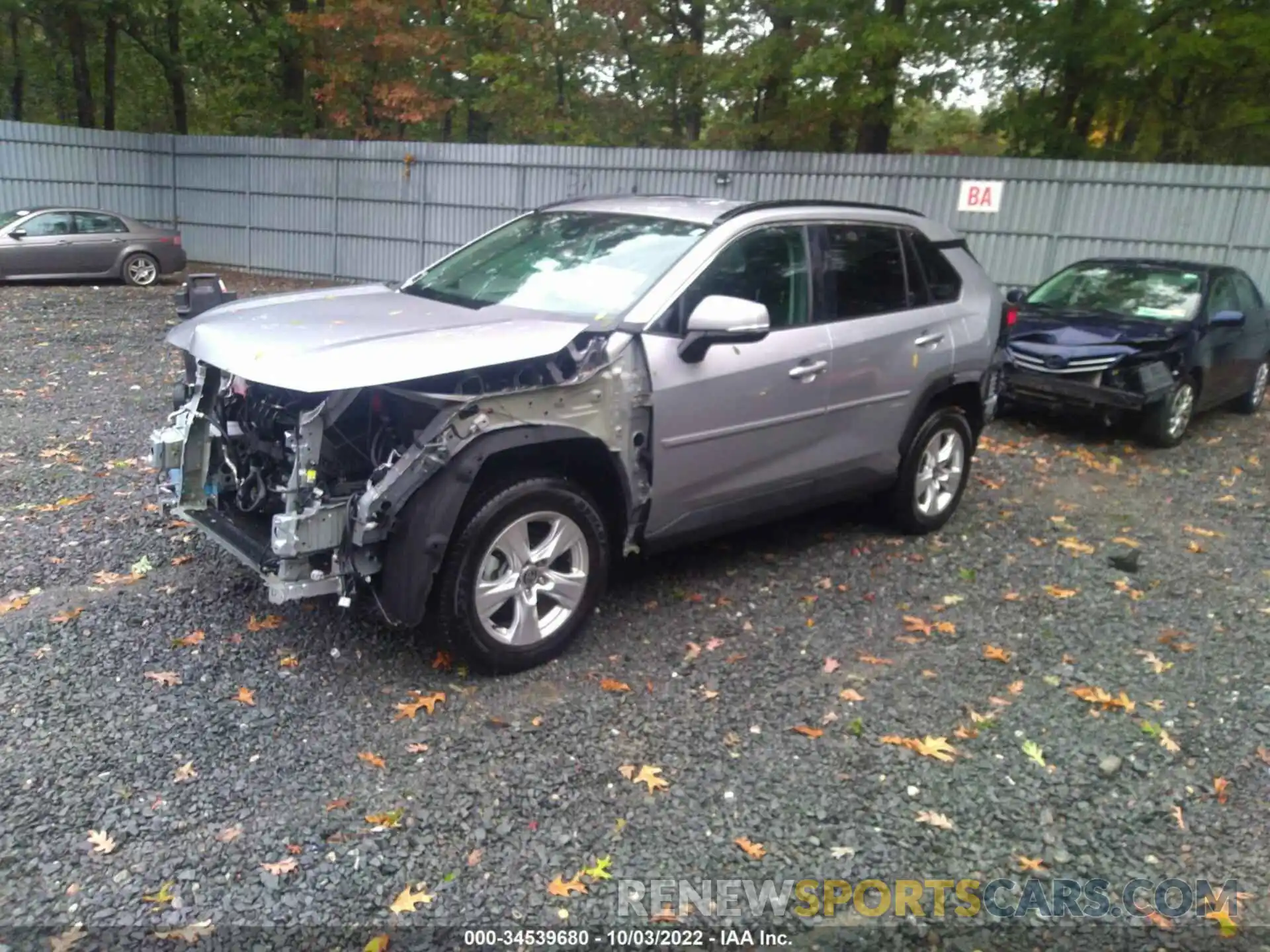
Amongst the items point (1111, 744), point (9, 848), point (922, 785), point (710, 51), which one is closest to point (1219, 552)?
point (1111, 744)

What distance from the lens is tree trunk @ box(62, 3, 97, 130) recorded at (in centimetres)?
2422

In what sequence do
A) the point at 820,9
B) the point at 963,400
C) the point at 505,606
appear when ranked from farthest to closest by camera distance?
1. the point at 820,9
2. the point at 963,400
3. the point at 505,606

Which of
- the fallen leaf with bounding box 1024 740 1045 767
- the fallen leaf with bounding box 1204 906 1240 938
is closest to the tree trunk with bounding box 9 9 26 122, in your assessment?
the fallen leaf with bounding box 1024 740 1045 767

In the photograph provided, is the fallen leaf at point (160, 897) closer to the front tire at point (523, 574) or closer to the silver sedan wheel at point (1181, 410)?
the front tire at point (523, 574)

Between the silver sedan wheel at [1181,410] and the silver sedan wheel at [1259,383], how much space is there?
6.24 feet

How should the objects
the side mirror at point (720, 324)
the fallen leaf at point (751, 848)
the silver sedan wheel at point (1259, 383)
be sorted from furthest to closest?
the silver sedan wheel at point (1259, 383) → the side mirror at point (720, 324) → the fallen leaf at point (751, 848)

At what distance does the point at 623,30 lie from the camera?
2264 centimetres

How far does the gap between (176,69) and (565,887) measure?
98.9 ft

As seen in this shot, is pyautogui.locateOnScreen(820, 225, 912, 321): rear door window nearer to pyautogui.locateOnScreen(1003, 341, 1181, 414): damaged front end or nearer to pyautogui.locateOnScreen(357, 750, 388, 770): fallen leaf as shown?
pyautogui.locateOnScreen(357, 750, 388, 770): fallen leaf

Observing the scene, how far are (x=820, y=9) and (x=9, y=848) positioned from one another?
16586 millimetres

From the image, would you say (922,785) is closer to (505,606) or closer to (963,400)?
(505,606)

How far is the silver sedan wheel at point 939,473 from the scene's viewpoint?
5.98 m

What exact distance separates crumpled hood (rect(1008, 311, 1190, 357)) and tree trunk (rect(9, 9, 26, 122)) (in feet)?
90.6

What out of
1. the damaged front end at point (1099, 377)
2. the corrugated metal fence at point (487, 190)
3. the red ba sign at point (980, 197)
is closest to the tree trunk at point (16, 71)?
the corrugated metal fence at point (487, 190)
